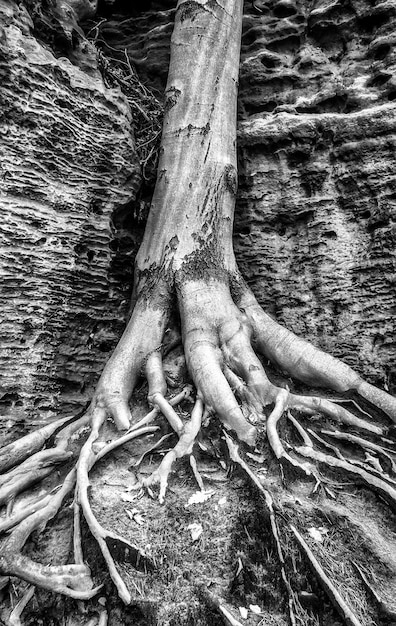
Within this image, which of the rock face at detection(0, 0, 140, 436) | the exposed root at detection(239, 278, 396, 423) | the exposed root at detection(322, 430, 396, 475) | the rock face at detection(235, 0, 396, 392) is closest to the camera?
the exposed root at detection(322, 430, 396, 475)

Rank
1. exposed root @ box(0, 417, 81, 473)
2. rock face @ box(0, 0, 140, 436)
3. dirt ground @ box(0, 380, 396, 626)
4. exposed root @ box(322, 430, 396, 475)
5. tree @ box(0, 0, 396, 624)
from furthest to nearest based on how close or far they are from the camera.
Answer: rock face @ box(0, 0, 140, 436) < exposed root @ box(0, 417, 81, 473) < exposed root @ box(322, 430, 396, 475) < tree @ box(0, 0, 396, 624) < dirt ground @ box(0, 380, 396, 626)

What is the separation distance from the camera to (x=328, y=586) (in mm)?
1843

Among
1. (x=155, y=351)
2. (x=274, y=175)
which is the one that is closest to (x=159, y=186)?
(x=274, y=175)

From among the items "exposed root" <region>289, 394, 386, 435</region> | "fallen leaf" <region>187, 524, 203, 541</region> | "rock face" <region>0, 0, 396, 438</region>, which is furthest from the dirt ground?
"rock face" <region>0, 0, 396, 438</region>

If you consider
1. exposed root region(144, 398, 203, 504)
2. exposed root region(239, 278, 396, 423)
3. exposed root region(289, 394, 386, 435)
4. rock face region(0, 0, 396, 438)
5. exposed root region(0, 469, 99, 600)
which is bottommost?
exposed root region(0, 469, 99, 600)

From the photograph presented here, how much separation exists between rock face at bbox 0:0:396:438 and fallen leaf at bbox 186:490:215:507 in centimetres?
133

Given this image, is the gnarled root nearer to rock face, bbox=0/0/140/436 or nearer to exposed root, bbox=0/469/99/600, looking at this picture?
exposed root, bbox=0/469/99/600

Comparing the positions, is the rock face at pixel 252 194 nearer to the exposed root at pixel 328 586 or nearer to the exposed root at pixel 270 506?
the exposed root at pixel 270 506

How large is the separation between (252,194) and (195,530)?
9.45ft

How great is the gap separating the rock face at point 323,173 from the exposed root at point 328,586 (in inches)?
60.9

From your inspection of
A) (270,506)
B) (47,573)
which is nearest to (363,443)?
(270,506)

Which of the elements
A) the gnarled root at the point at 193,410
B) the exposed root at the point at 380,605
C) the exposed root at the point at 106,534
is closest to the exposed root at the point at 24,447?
the gnarled root at the point at 193,410

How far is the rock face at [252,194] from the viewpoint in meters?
3.24

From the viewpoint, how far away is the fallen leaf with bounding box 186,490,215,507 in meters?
2.27
